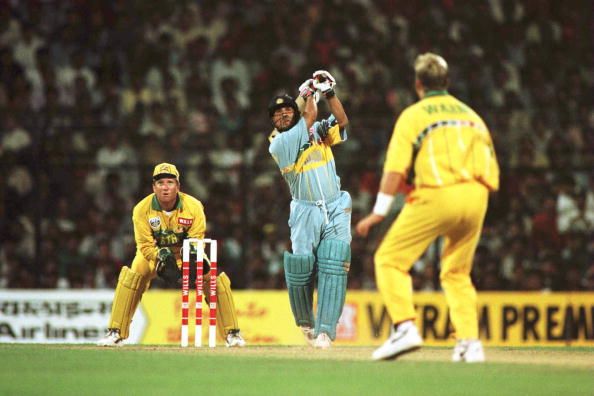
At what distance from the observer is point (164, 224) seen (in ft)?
39.2

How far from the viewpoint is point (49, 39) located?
1939cm

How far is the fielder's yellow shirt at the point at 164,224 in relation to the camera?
11.9 m

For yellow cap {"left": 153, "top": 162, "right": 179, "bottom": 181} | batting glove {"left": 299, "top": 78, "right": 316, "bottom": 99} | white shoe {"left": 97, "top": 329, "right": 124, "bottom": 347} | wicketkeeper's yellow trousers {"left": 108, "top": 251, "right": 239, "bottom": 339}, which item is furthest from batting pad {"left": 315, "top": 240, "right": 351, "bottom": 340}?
white shoe {"left": 97, "top": 329, "right": 124, "bottom": 347}

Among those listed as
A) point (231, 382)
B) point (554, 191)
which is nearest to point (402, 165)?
point (231, 382)

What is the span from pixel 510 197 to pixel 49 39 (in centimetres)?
733

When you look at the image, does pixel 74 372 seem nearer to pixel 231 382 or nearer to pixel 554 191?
pixel 231 382

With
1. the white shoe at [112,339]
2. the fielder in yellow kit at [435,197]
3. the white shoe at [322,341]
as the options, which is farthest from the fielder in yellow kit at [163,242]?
the fielder in yellow kit at [435,197]

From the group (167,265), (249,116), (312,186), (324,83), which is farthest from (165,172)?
(249,116)

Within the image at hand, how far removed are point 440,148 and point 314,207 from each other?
303 centimetres

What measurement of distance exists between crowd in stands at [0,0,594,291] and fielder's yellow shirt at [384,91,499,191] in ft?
27.2

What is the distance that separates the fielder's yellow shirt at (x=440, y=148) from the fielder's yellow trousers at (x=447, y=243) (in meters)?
0.08

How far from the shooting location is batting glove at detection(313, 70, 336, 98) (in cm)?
1102

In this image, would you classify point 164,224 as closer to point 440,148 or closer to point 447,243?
point 447,243

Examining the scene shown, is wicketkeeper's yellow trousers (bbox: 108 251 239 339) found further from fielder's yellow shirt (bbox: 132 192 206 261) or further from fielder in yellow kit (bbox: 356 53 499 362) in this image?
fielder in yellow kit (bbox: 356 53 499 362)
